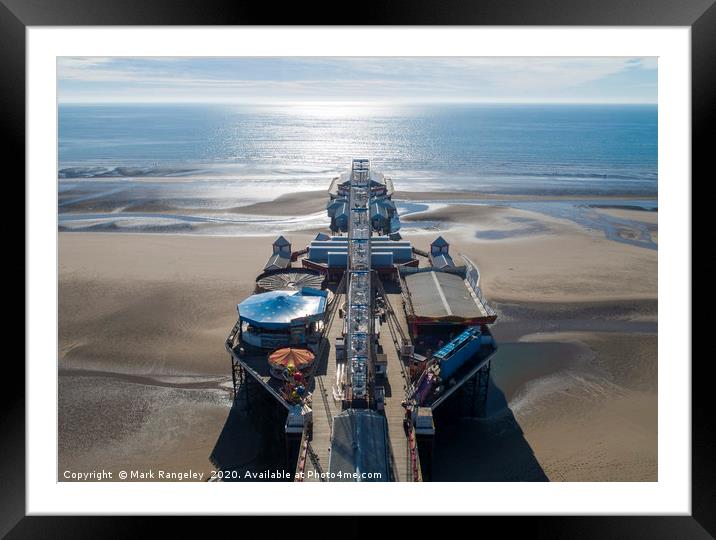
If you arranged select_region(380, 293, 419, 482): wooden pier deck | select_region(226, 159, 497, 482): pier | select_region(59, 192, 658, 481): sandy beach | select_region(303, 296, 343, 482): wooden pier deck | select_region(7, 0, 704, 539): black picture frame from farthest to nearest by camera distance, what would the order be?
select_region(59, 192, 658, 481): sandy beach → select_region(226, 159, 497, 482): pier → select_region(380, 293, 419, 482): wooden pier deck → select_region(303, 296, 343, 482): wooden pier deck → select_region(7, 0, 704, 539): black picture frame

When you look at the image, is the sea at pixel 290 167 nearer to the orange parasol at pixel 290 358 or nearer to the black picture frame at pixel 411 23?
the orange parasol at pixel 290 358

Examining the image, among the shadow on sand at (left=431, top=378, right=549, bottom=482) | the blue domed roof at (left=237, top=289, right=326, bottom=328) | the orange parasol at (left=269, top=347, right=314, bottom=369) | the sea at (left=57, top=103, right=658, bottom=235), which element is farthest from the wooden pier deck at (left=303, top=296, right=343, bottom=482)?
the sea at (left=57, top=103, right=658, bottom=235)

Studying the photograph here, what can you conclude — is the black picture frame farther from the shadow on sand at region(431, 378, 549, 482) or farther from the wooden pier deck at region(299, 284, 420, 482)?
the shadow on sand at region(431, 378, 549, 482)

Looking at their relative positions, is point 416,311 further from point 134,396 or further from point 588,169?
point 588,169

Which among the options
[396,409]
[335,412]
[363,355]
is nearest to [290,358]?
[335,412]

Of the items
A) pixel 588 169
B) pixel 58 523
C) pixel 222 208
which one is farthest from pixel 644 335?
pixel 588 169
